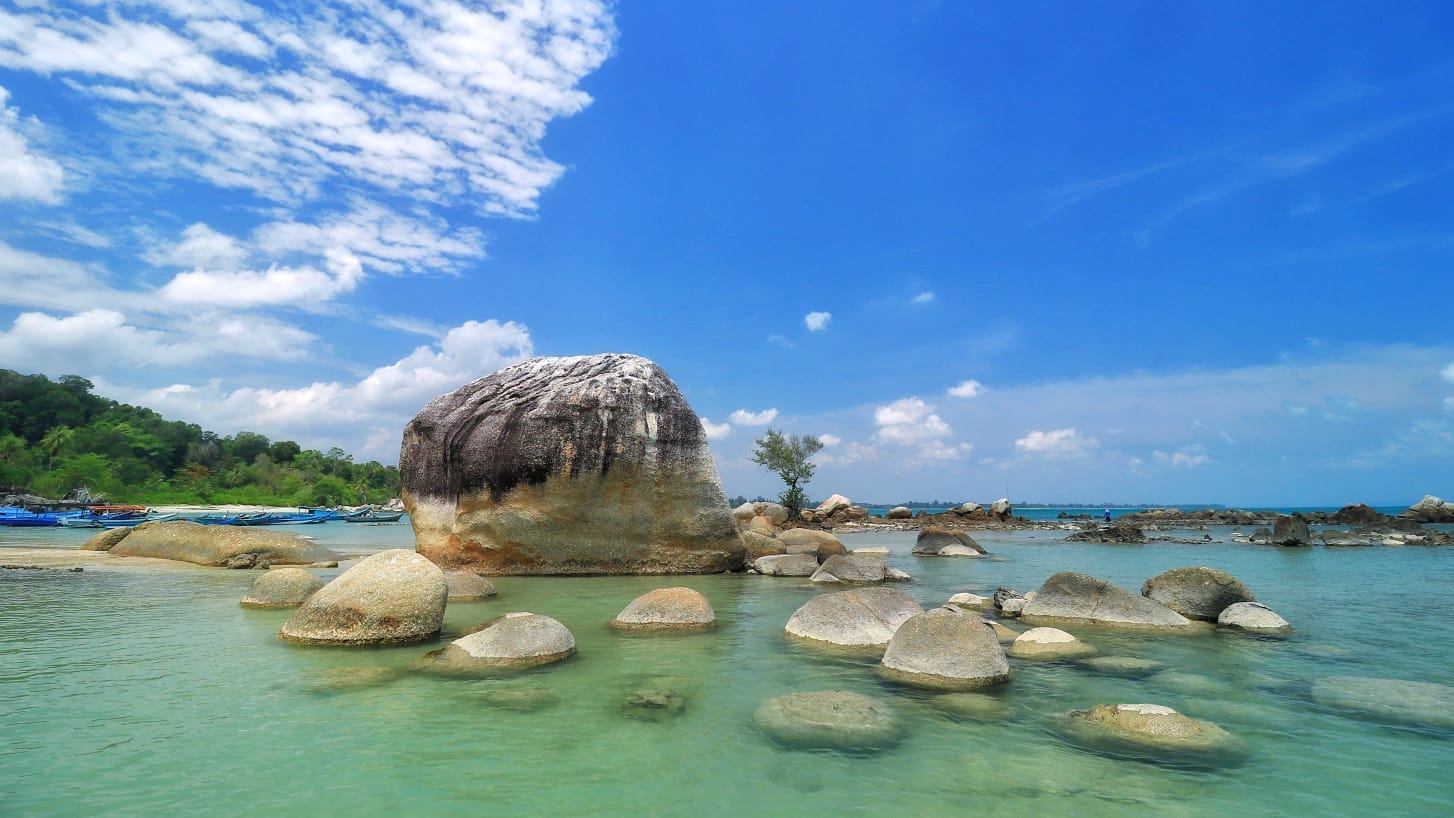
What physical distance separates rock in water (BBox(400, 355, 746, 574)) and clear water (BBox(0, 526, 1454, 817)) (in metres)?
6.42

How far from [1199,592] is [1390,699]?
547 centimetres

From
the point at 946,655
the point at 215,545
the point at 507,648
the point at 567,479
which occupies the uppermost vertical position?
the point at 567,479

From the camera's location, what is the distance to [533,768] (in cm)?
534

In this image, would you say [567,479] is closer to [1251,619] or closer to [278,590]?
[278,590]

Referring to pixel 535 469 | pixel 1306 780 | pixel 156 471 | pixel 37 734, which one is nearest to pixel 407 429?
pixel 535 469

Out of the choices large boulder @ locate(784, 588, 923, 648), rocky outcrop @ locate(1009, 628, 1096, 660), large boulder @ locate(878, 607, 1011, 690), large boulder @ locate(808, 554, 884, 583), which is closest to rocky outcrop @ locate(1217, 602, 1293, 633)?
rocky outcrop @ locate(1009, 628, 1096, 660)

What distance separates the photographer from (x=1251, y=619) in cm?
1165

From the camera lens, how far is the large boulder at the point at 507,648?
27.5ft

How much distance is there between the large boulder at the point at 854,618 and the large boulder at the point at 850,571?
20.8 feet

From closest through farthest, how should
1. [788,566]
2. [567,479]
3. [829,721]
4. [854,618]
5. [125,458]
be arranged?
[829,721]
[854,618]
[567,479]
[788,566]
[125,458]

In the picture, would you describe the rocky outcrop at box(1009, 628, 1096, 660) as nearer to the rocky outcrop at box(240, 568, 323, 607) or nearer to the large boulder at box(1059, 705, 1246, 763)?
the large boulder at box(1059, 705, 1246, 763)

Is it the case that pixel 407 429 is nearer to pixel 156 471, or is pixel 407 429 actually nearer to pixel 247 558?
pixel 247 558

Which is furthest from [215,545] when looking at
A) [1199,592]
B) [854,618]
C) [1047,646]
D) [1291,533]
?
[1291,533]

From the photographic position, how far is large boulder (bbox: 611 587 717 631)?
36.8 feet
